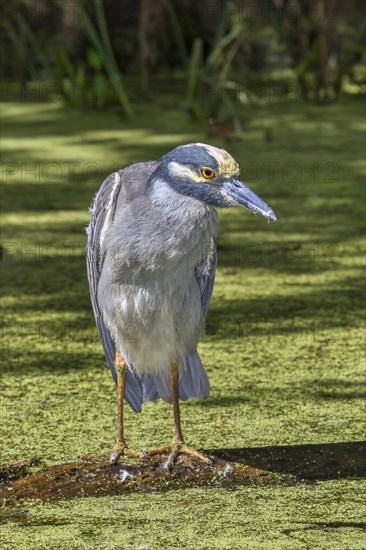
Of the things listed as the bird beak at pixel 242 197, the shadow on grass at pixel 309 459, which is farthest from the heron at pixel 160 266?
the shadow on grass at pixel 309 459

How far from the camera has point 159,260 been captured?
2.28 metres

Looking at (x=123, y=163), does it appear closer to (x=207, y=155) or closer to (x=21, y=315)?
(x=21, y=315)

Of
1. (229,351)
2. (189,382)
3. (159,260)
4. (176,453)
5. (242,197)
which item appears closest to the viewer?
(242,197)

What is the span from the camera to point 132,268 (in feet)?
7.65

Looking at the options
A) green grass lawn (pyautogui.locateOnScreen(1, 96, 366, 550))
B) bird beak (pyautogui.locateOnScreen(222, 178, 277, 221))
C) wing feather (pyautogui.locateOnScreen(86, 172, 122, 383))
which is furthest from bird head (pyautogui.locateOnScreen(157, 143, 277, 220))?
green grass lawn (pyautogui.locateOnScreen(1, 96, 366, 550))

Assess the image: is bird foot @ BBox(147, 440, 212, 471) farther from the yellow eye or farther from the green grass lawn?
the yellow eye

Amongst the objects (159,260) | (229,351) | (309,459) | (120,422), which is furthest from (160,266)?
(229,351)

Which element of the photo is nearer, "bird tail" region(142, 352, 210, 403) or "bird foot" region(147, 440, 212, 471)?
"bird foot" region(147, 440, 212, 471)

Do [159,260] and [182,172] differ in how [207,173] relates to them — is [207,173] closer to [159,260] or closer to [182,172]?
[182,172]

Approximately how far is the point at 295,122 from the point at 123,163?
1.18 meters

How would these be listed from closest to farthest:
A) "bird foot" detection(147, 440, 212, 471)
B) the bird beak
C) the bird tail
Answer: the bird beak
"bird foot" detection(147, 440, 212, 471)
the bird tail

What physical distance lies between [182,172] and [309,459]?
72 cm

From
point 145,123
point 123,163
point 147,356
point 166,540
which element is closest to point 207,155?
point 147,356

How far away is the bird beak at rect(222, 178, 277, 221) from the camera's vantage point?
216 centimetres
